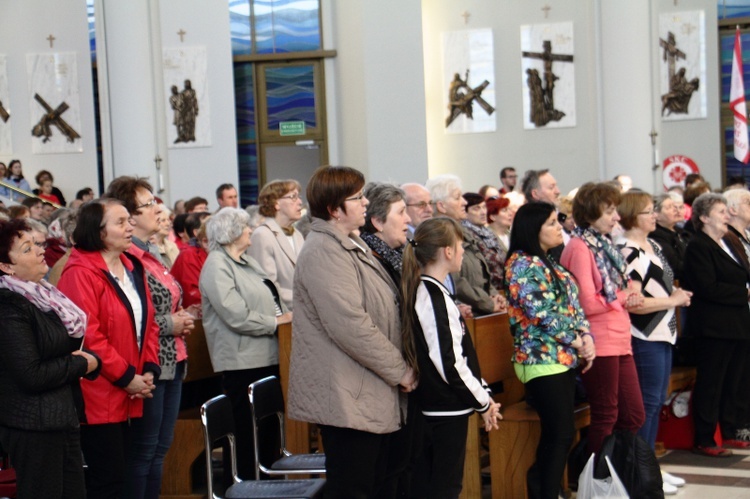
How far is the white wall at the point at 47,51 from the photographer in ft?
47.0

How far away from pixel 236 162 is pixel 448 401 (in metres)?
10.3

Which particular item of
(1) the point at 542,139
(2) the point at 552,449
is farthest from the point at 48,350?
(1) the point at 542,139

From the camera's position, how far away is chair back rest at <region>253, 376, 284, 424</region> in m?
4.74

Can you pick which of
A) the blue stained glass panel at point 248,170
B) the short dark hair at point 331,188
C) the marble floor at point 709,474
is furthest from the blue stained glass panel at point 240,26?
the short dark hair at point 331,188

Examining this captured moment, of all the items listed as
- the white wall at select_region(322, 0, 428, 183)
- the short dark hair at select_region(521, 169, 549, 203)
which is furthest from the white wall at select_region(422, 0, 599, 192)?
the short dark hair at select_region(521, 169, 549, 203)

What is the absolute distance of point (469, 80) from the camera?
47.6 ft

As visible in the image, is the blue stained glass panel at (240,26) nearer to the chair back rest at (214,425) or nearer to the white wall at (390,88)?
the white wall at (390,88)

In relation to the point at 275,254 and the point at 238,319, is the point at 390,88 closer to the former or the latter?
the point at 275,254

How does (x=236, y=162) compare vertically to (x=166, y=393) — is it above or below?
above

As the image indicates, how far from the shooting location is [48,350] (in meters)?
3.83

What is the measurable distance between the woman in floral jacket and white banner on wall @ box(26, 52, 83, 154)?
1044cm

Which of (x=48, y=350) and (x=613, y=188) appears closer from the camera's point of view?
(x=48, y=350)

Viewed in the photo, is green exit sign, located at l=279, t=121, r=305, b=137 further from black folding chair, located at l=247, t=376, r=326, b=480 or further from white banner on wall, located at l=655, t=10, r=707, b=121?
black folding chair, located at l=247, t=376, r=326, b=480

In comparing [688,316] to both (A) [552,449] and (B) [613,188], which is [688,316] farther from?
(A) [552,449]
